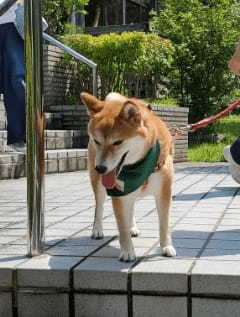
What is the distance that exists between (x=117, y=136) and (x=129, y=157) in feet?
0.63

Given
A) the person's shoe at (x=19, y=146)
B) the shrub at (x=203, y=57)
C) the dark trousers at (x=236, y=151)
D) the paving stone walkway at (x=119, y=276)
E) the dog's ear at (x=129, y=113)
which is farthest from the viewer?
the shrub at (x=203, y=57)

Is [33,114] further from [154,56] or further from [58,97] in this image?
[154,56]

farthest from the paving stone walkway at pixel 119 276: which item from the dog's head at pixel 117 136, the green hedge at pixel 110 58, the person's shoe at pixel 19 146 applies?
the green hedge at pixel 110 58

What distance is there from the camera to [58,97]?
11.7m

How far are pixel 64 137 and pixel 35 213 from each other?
6.58 m

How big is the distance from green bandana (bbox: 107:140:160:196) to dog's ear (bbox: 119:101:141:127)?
0.77ft

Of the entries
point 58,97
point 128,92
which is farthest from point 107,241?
point 128,92

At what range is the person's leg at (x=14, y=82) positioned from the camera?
7625 millimetres

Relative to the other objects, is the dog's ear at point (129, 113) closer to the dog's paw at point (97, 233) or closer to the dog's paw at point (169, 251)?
the dog's paw at point (169, 251)

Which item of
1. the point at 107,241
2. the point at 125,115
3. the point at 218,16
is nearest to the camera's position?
the point at 125,115

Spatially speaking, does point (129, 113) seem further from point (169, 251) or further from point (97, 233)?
point (97, 233)

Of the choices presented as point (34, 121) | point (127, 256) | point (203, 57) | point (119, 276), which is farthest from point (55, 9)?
point (119, 276)

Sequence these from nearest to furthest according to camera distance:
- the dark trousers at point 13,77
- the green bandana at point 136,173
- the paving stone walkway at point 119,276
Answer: the paving stone walkway at point 119,276, the green bandana at point 136,173, the dark trousers at point 13,77

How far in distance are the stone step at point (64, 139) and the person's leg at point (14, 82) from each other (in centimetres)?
148
